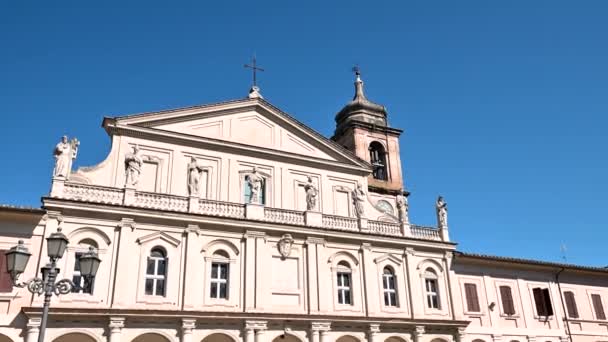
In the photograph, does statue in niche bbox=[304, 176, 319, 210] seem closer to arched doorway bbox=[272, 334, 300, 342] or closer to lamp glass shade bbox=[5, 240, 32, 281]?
arched doorway bbox=[272, 334, 300, 342]

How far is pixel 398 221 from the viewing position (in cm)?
2669

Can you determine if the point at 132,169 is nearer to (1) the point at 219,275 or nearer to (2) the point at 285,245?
(1) the point at 219,275

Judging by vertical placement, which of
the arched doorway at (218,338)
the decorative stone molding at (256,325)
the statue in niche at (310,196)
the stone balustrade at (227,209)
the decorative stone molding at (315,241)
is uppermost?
the statue in niche at (310,196)

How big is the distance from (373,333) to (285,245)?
208 inches

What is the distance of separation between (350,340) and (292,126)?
34.3 feet

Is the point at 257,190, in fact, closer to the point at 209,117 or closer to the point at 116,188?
the point at 209,117

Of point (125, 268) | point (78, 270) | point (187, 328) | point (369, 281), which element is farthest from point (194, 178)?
point (369, 281)

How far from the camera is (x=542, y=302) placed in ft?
93.6

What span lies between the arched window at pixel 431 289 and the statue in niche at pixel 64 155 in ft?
54.2

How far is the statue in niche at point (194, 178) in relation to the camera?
73.2 feet

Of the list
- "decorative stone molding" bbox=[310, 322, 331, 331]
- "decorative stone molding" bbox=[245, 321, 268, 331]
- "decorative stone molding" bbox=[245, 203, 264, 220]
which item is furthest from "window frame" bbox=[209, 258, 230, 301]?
"decorative stone molding" bbox=[310, 322, 331, 331]

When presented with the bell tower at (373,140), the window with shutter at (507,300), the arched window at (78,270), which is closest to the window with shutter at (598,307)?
the window with shutter at (507,300)

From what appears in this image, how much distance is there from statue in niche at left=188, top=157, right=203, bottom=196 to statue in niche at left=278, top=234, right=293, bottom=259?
4.07 m

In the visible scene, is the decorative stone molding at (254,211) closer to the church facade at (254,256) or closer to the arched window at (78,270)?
the church facade at (254,256)
